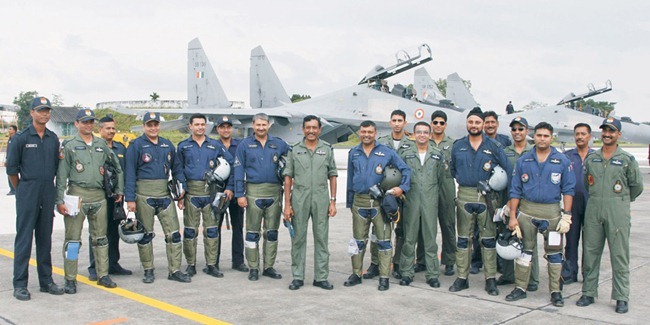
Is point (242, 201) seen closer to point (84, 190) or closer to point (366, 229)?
point (366, 229)

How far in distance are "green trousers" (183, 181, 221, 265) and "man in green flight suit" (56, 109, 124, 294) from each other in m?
0.85

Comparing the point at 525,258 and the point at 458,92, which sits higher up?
the point at 458,92

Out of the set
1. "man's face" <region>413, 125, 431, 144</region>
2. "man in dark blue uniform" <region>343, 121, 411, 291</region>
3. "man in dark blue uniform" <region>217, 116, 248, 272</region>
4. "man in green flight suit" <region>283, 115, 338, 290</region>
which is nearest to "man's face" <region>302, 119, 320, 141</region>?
"man in green flight suit" <region>283, 115, 338, 290</region>

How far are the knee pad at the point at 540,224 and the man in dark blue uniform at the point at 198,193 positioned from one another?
3.32 metres

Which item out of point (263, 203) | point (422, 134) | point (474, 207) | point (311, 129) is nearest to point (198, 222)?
point (263, 203)

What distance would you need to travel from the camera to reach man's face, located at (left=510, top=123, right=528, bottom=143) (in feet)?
22.0

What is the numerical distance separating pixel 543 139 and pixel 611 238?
1.10m

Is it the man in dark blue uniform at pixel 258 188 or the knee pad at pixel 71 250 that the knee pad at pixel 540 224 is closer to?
the man in dark blue uniform at pixel 258 188

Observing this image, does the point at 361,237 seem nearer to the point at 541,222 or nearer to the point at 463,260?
the point at 463,260

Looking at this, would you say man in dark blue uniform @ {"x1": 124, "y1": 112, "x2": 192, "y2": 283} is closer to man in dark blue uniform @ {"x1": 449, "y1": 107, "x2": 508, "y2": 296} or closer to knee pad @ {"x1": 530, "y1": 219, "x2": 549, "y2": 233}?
man in dark blue uniform @ {"x1": 449, "y1": 107, "x2": 508, "y2": 296}

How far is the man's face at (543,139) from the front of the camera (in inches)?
228

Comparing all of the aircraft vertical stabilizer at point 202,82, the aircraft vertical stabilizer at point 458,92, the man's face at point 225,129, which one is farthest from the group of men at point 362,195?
the aircraft vertical stabilizer at point 458,92

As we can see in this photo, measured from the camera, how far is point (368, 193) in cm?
650

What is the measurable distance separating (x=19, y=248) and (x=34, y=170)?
2.59 ft
